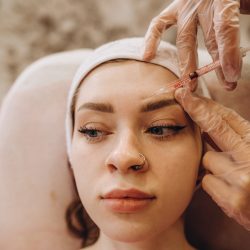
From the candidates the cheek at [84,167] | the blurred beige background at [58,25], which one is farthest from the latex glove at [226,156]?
the blurred beige background at [58,25]

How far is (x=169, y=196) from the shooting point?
1172 mm

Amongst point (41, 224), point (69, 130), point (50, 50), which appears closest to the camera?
point (69, 130)

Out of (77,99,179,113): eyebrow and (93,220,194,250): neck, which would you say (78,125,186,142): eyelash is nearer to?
(77,99,179,113): eyebrow

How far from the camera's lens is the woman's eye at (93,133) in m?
1.24

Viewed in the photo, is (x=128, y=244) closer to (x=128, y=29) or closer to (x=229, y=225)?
(x=229, y=225)

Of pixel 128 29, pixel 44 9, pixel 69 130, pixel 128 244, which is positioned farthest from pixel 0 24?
pixel 128 244

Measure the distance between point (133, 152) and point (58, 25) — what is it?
5.18ft

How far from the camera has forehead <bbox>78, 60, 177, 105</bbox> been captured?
1202mm

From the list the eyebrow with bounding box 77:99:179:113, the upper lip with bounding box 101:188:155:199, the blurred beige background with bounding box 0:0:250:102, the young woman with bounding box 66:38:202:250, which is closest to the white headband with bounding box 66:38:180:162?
the young woman with bounding box 66:38:202:250

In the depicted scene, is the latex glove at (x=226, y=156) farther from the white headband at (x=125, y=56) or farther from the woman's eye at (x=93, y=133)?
the woman's eye at (x=93, y=133)

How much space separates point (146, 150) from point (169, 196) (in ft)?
0.46

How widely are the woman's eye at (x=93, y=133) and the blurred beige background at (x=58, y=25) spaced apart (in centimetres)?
130

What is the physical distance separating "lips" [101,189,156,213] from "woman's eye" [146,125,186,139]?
175mm

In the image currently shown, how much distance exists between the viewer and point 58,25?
251 cm
